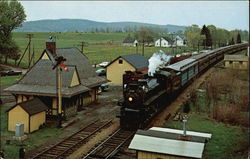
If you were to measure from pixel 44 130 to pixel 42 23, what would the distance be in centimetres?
853

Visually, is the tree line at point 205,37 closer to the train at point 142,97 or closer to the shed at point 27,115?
the train at point 142,97

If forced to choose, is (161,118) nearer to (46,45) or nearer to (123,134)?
(123,134)

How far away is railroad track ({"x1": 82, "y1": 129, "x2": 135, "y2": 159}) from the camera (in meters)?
17.5

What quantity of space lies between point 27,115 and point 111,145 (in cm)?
686

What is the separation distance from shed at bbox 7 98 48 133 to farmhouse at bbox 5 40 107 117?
2132mm

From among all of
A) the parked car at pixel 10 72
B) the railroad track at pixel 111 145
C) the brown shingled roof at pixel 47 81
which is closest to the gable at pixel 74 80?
the brown shingled roof at pixel 47 81

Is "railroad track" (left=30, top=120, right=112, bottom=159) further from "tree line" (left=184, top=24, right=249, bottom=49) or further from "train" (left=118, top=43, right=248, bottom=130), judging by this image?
"tree line" (left=184, top=24, right=249, bottom=49)

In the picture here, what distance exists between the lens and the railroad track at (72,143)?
59.2 feet

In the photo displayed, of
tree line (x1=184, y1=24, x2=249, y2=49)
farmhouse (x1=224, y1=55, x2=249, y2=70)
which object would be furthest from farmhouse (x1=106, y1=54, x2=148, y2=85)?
tree line (x1=184, y1=24, x2=249, y2=49)

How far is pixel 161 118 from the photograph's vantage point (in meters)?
26.2

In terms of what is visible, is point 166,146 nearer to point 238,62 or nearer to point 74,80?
point 74,80

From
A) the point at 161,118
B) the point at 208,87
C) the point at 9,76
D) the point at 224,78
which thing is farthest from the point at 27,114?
the point at 9,76

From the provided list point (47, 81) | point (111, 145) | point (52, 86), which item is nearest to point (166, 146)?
point (111, 145)

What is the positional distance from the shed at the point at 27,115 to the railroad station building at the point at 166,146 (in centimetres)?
1088
